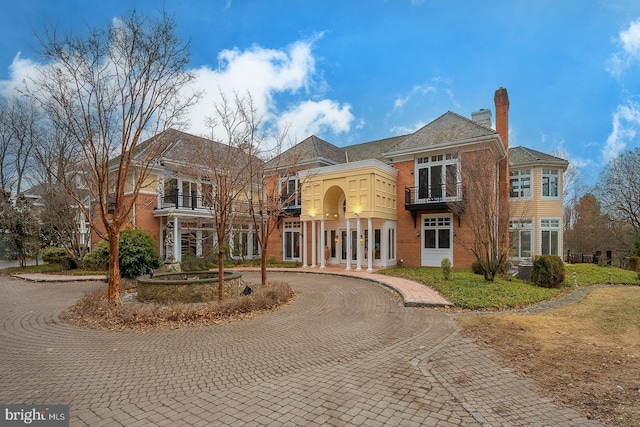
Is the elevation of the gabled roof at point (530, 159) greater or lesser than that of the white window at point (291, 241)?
greater

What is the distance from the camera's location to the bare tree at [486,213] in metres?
12.9

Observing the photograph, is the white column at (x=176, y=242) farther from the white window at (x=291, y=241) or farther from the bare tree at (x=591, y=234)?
the bare tree at (x=591, y=234)

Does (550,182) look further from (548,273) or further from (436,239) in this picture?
(548,273)

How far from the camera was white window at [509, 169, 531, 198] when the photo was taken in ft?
74.1

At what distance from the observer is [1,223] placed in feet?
64.0

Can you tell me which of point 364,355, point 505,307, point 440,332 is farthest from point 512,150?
point 364,355

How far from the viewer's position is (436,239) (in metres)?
19.0

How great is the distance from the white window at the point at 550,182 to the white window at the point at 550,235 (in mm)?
1753

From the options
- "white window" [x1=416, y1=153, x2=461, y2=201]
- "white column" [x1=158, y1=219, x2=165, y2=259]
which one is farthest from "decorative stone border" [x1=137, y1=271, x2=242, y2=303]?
"white column" [x1=158, y1=219, x2=165, y2=259]

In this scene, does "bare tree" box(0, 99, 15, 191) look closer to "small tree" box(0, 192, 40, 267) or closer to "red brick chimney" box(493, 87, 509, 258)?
"small tree" box(0, 192, 40, 267)

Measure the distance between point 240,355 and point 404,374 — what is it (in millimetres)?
2688

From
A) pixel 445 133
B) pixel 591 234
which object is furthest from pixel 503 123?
pixel 591 234

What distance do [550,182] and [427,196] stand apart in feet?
32.0

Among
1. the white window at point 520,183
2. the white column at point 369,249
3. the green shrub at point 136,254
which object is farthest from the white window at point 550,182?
the green shrub at point 136,254
